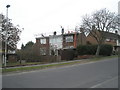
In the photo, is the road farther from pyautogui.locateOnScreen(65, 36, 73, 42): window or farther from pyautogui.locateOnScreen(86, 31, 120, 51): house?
pyautogui.locateOnScreen(86, 31, 120, 51): house

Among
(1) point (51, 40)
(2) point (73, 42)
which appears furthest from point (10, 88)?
(1) point (51, 40)

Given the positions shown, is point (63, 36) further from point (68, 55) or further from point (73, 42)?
point (68, 55)

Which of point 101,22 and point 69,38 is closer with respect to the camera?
point 101,22

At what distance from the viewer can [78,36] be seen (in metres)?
46.9

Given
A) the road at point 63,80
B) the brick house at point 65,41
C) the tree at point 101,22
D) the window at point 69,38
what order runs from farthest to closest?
the window at point 69,38 → the brick house at point 65,41 → the tree at point 101,22 → the road at point 63,80

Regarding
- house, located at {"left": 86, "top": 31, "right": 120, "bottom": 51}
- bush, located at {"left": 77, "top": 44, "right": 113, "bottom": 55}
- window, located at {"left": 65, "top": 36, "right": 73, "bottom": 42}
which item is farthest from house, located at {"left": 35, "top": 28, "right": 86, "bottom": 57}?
bush, located at {"left": 77, "top": 44, "right": 113, "bottom": 55}

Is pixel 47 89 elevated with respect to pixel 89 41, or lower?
lower

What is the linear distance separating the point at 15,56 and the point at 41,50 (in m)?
6.07

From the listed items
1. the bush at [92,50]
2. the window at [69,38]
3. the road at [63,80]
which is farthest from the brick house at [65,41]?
the road at [63,80]

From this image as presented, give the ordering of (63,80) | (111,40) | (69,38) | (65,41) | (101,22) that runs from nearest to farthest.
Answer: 1. (63,80)
2. (101,22)
3. (69,38)
4. (65,41)
5. (111,40)

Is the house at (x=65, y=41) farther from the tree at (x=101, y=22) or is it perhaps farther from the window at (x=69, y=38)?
the tree at (x=101, y=22)

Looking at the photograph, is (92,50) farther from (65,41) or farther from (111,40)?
(111,40)

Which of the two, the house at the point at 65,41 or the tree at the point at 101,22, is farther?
the house at the point at 65,41

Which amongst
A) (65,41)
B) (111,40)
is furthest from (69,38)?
(111,40)
